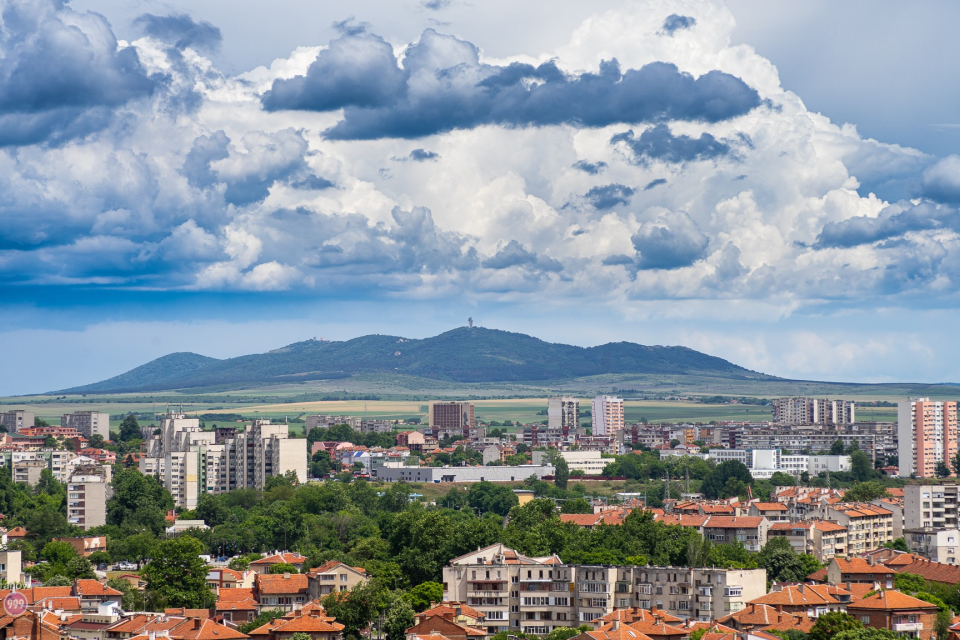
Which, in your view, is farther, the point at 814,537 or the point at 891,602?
the point at 814,537

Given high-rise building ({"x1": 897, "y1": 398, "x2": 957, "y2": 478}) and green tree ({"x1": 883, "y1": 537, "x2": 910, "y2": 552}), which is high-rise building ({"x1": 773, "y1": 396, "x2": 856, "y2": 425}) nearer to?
high-rise building ({"x1": 897, "y1": 398, "x2": 957, "y2": 478})

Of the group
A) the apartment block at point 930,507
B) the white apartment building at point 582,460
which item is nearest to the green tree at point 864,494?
the apartment block at point 930,507

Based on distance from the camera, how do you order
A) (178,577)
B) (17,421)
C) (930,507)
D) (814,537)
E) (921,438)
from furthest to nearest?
(17,421), (921,438), (930,507), (814,537), (178,577)

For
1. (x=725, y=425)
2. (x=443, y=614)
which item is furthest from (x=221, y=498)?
(x=725, y=425)

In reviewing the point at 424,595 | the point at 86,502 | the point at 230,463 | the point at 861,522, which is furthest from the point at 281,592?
the point at 230,463

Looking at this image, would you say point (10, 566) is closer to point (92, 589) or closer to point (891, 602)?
point (92, 589)

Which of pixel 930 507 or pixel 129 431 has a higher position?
pixel 129 431

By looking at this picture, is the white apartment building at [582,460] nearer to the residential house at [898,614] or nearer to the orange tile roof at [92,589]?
the orange tile roof at [92,589]

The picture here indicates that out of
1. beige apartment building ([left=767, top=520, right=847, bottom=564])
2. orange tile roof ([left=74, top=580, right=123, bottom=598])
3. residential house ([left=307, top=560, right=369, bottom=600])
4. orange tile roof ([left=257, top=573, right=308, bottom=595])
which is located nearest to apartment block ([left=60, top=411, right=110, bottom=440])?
beige apartment building ([left=767, top=520, right=847, bottom=564])
